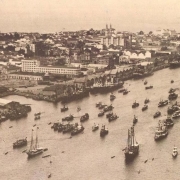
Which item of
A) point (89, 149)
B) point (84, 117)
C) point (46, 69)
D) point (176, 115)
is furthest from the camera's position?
point (46, 69)

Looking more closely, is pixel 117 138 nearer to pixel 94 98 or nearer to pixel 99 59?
pixel 94 98

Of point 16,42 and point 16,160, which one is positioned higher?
point 16,42

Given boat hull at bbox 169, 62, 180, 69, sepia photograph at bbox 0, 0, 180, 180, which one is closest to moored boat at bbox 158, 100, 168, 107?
sepia photograph at bbox 0, 0, 180, 180

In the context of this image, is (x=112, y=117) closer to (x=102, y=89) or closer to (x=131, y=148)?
(x=131, y=148)

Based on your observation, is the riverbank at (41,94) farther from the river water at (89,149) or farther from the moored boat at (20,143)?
the moored boat at (20,143)

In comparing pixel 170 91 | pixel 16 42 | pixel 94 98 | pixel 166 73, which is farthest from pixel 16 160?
pixel 16 42

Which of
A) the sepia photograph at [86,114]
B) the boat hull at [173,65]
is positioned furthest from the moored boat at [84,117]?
the boat hull at [173,65]

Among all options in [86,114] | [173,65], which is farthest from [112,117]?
[173,65]
